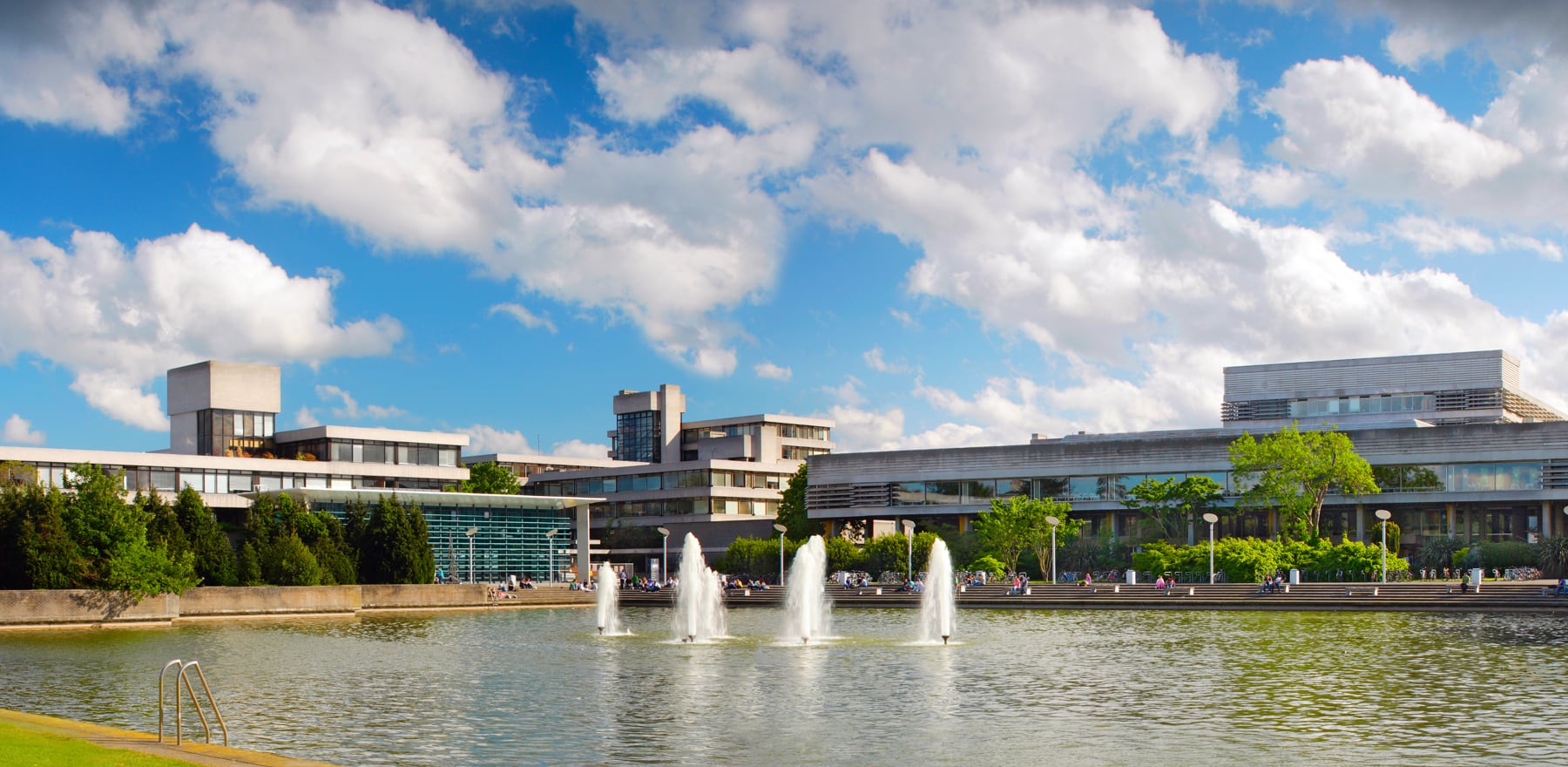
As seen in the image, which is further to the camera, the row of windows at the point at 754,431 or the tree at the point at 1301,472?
the row of windows at the point at 754,431

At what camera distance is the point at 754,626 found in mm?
56594

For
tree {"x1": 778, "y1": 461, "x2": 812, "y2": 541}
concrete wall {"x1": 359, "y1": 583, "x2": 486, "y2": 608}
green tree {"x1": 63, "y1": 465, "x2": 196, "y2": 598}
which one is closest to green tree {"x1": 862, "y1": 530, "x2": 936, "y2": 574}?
tree {"x1": 778, "y1": 461, "x2": 812, "y2": 541}

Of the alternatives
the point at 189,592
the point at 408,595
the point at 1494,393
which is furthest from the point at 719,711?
the point at 1494,393

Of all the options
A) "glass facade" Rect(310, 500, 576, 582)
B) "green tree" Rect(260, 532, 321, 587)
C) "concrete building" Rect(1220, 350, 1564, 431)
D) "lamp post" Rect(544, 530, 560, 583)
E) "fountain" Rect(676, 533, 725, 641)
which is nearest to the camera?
"fountain" Rect(676, 533, 725, 641)

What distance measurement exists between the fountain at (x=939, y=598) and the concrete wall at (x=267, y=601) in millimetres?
35102

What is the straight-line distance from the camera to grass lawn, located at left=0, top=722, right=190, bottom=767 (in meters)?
16.5

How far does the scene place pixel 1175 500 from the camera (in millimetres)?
94500

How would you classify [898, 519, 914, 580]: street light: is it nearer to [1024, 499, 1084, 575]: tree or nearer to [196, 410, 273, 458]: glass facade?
[1024, 499, 1084, 575]: tree

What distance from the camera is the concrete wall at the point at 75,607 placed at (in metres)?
56.9

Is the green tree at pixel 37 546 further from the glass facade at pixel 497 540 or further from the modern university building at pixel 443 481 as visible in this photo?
the glass facade at pixel 497 540

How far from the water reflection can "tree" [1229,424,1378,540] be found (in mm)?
37155

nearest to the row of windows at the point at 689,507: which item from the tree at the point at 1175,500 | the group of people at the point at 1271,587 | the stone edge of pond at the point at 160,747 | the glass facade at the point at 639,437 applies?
the glass facade at the point at 639,437

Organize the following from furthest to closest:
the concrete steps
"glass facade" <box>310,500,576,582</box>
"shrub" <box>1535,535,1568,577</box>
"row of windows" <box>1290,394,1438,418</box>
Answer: "row of windows" <box>1290,394,1438,418</box> < "glass facade" <box>310,500,576,582</box> < "shrub" <box>1535,535,1568,577</box> < the concrete steps

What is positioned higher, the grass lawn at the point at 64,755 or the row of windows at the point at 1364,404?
the row of windows at the point at 1364,404
